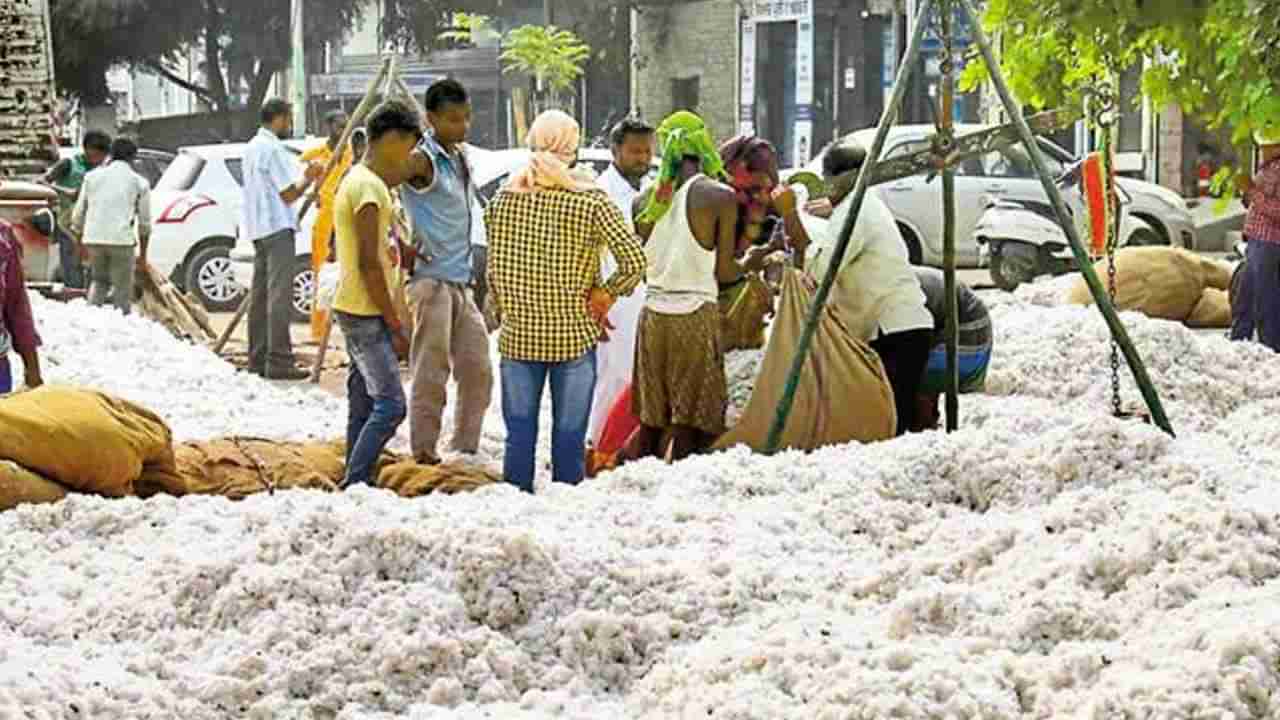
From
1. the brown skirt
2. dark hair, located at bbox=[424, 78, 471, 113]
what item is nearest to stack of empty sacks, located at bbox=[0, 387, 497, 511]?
the brown skirt

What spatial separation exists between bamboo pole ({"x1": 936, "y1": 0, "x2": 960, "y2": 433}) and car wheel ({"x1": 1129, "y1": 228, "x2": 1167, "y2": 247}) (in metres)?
15.8

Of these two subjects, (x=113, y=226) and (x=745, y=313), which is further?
(x=113, y=226)

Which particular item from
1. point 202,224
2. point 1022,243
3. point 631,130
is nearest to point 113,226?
point 202,224

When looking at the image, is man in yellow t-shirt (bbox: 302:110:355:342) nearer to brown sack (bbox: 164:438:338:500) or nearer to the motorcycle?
brown sack (bbox: 164:438:338:500)

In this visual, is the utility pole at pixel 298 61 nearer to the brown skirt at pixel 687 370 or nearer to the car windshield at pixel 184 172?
the car windshield at pixel 184 172

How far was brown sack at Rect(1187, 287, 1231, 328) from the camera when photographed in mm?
14695

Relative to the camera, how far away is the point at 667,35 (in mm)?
44875

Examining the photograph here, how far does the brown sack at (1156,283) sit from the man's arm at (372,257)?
21.9 ft

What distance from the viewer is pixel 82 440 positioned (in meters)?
7.12

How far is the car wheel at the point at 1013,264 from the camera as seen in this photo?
21766mm

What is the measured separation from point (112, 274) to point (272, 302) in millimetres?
1954

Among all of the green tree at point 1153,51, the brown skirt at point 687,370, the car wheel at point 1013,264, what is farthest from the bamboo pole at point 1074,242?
the car wheel at point 1013,264

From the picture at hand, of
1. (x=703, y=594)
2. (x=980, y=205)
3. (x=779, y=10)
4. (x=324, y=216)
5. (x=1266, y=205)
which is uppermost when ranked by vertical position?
(x=779, y=10)

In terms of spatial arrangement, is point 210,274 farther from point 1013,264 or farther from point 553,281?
point 553,281
